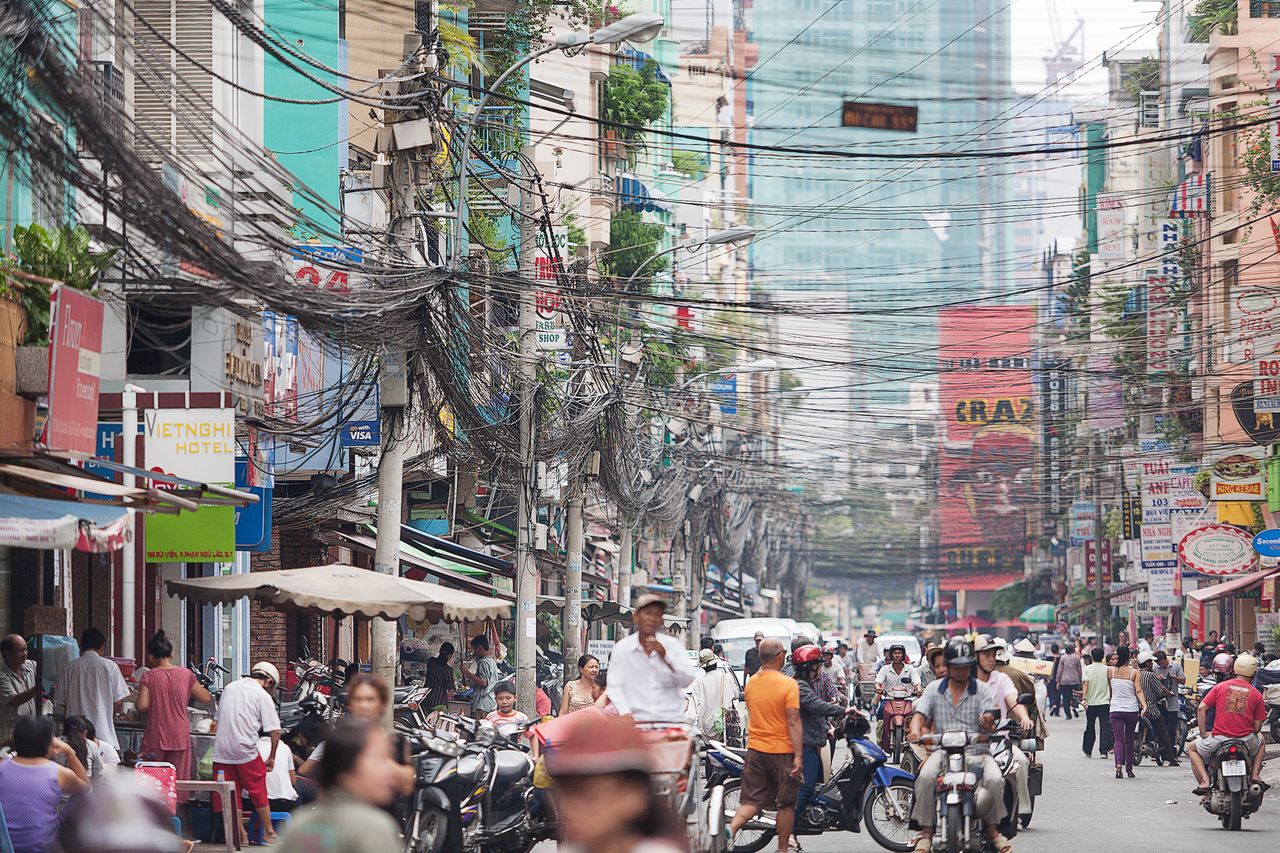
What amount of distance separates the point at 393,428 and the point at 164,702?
457cm

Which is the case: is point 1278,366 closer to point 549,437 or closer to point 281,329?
point 549,437

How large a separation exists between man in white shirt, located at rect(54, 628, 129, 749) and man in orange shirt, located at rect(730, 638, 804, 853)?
16.9 feet

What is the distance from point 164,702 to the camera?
51.7 ft

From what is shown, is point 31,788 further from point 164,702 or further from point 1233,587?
point 1233,587

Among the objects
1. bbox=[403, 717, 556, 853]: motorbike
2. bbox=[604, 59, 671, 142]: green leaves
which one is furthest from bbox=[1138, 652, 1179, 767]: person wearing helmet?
bbox=[604, 59, 671, 142]: green leaves

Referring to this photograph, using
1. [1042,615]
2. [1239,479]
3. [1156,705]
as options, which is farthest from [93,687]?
[1042,615]

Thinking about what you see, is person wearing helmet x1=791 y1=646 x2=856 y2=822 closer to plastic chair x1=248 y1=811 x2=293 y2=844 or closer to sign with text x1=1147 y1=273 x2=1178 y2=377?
plastic chair x1=248 y1=811 x2=293 y2=844

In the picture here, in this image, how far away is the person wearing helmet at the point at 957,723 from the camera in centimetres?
1355

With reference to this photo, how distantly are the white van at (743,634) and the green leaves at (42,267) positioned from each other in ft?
81.5

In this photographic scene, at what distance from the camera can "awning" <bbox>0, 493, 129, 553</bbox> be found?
41.6ft

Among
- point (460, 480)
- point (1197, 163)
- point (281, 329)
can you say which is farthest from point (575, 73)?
point (281, 329)

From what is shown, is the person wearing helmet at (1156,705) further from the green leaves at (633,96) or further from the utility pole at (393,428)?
the green leaves at (633,96)

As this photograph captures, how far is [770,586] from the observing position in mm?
122250

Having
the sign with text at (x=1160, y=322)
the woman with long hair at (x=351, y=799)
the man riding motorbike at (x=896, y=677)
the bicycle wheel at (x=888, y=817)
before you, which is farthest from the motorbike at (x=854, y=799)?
the sign with text at (x=1160, y=322)
